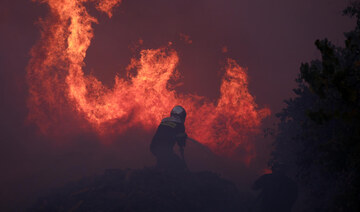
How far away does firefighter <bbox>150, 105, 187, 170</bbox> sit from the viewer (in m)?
11.8

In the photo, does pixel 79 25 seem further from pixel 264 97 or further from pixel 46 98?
pixel 264 97

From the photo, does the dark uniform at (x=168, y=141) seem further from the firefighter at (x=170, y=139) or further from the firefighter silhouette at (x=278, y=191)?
the firefighter silhouette at (x=278, y=191)

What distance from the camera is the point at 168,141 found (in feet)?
39.5

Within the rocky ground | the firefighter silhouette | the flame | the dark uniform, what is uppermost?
the flame

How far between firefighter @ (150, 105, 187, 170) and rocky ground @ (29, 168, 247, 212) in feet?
1.94

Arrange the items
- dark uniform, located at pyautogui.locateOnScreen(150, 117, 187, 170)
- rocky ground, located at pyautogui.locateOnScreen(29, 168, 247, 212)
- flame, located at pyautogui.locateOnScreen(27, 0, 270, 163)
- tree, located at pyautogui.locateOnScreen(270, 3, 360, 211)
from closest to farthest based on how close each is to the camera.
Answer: tree, located at pyautogui.locateOnScreen(270, 3, 360, 211), rocky ground, located at pyautogui.locateOnScreen(29, 168, 247, 212), dark uniform, located at pyautogui.locateOnScreen(150, 117, 187, 170), flame, located at pyautogui.locateOnScreen(27, 0, 270, 163)

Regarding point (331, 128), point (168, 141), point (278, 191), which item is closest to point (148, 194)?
point (168, 141)

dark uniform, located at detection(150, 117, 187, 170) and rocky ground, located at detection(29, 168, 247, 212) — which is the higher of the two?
dark uniform, located at detection(150, 117, 187, 170)

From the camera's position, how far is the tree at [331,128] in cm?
352

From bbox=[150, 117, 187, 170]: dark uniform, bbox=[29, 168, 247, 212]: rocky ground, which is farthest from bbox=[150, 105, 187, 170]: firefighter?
bbox=[29, 168, 247, 212]: rocky ground

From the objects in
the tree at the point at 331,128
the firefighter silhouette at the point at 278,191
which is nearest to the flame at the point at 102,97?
the tree at the point at 331,128

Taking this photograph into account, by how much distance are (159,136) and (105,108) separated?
11.9 metres

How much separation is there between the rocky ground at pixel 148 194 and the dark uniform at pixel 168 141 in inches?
22.8

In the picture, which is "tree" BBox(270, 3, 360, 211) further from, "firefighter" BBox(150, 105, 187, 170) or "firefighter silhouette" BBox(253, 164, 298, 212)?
"firefighter" BBox(150, 105, 187, 170)
